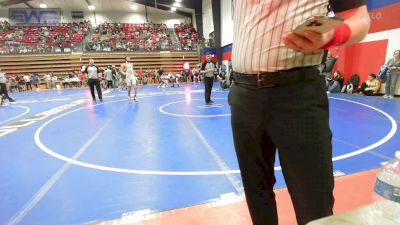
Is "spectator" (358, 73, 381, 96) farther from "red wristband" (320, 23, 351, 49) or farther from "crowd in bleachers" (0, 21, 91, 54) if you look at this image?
"crowd in bleachers" (0, 21, 91, 54)

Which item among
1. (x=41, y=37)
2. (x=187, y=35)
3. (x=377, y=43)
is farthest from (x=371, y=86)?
(x=41, y=37)

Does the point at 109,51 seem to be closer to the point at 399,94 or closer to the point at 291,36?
the point at 399,94

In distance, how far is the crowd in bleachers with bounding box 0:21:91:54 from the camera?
24.4 m

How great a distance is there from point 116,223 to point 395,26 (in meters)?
10.7

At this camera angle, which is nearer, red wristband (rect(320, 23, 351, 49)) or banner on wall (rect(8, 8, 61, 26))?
red wristband (rect(320, 23, 351, 49))

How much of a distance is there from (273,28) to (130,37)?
29.7m

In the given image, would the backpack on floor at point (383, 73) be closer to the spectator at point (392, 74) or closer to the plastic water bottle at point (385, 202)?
the spectator at point (392, 74)

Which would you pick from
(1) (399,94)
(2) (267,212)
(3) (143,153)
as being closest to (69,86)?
(3) (143,153)

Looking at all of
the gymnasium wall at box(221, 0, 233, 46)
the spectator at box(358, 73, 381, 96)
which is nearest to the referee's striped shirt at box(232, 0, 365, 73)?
the spectator at box(358, 73, 381, 96)

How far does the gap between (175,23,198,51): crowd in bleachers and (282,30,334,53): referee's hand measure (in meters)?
28.0

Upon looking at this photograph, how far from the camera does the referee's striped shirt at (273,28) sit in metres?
1.00

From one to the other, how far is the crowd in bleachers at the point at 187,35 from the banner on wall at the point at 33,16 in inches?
535

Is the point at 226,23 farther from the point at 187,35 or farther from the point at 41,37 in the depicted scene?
the point at 41,37

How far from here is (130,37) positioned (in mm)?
28547
